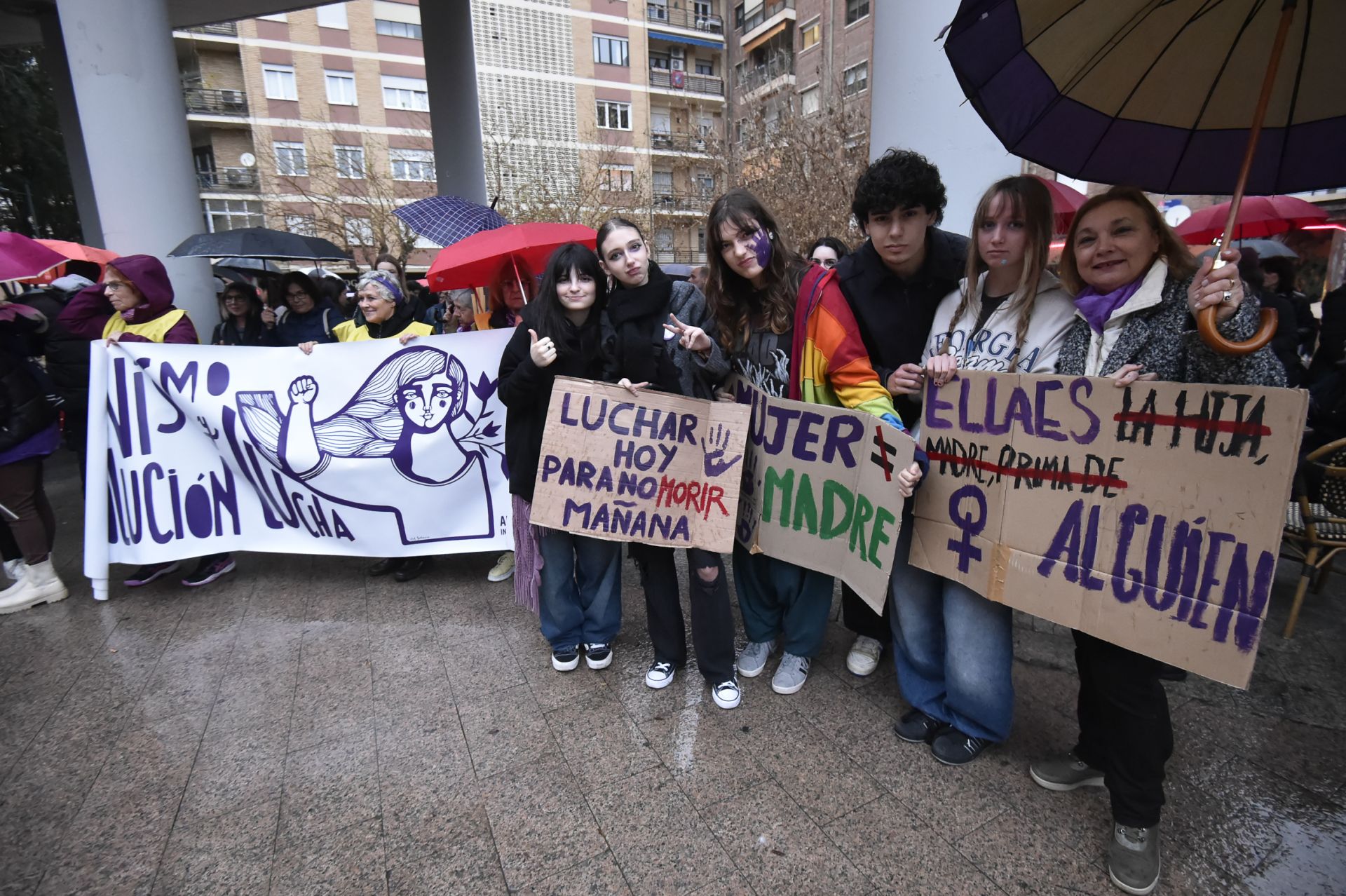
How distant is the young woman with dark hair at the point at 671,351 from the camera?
2480 mm

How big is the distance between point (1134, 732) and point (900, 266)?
1630 millimetres

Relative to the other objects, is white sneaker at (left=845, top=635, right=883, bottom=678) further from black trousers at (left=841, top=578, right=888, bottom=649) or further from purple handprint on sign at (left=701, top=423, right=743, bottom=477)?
purple handprint on sign at (left=701, top=423, right=743, bottom=477)

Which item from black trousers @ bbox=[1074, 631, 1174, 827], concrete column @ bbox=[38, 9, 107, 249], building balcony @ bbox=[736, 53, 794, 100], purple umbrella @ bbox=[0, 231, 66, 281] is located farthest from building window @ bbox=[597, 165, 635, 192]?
black trousers @ bbox=[1074, 631, 1174, 827]

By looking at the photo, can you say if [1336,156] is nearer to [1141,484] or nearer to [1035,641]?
[1141,484]

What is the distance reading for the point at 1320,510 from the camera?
316cm

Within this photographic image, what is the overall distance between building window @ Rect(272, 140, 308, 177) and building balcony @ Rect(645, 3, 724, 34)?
70.5 feet

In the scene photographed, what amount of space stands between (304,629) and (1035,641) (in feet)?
12.0

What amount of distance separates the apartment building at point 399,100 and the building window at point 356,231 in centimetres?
171

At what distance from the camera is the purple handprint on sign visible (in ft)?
8.15

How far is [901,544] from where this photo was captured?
7.80 ft

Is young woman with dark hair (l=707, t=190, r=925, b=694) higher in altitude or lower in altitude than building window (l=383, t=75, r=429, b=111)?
lower

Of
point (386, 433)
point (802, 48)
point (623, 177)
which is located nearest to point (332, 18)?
point (623, 177)

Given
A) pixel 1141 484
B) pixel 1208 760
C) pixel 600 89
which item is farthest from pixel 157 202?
pixel 600 89

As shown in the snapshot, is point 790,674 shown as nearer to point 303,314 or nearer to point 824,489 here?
point 824,489
